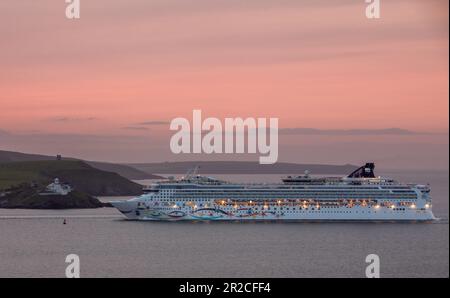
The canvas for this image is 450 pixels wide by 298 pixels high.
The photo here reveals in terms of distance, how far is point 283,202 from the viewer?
7612 cm

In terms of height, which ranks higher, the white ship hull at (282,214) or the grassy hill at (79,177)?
the grassy hill at (79,177)

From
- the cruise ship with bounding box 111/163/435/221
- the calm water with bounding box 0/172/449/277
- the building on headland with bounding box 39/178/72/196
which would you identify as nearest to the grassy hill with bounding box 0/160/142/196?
the building on headland with bounding box 39/178/72/196

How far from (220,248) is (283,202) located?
19.7 metres

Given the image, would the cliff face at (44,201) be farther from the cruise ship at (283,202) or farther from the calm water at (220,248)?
the cruise ship at (283,202)

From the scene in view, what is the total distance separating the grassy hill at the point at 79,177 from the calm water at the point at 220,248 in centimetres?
5121

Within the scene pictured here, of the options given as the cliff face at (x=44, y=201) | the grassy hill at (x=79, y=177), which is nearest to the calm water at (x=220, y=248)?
the cliff face at (x=44, y=201)

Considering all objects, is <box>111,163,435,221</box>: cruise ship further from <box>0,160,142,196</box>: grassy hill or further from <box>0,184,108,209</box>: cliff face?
<box>0,160,142,196</box>: grassy hill

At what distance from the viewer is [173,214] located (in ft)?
248

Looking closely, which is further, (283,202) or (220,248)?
(283,202)

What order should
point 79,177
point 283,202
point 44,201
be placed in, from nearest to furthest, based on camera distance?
point 283,202, point 44,201, point 79,177

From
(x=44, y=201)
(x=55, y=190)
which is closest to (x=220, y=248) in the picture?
(x=44, y=201)

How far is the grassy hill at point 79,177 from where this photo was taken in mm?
133000

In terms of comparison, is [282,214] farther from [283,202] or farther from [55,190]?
[55,190]
